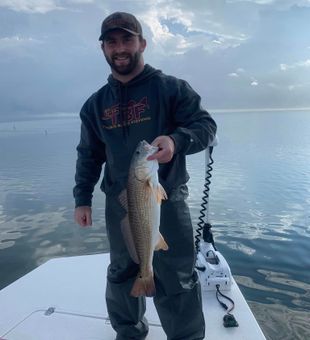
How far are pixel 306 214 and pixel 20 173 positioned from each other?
22.2m

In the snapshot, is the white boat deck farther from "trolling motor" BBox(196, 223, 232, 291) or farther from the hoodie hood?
the hoodie hood

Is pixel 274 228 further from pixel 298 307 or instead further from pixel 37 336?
pixel 37 336

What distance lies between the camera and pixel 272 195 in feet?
57.5

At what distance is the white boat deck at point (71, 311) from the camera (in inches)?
153

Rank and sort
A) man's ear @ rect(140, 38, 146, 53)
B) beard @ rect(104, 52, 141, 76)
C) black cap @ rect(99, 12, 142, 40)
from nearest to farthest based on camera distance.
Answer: black cap @ rect(99, 12, 142, 40), beard @ rect(104, 52, 141, 76), man's ear @ rect(140, 38, 146, 53)

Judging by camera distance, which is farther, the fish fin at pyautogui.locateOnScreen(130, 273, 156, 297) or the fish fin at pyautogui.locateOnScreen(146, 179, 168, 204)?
the fish fin at pyautogui.locateOnScreen(130, 273, 156, 297)

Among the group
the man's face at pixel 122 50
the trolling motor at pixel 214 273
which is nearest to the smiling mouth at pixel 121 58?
the man's face at pixel 122 50

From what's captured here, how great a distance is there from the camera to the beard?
10.9 feet

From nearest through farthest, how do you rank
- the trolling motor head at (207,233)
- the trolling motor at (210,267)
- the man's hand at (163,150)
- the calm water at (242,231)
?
1. the man's hand at (163,150)
2. the trolling motor at (210,267)
3. the trolling motor head at (207,233)
4. the calm water at (242,231)

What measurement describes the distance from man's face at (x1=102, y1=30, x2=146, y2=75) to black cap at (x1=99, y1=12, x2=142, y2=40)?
4cm

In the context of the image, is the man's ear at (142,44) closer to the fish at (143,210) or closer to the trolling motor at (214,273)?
the fish at (143,210)

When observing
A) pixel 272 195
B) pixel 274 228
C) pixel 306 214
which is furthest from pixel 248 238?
pixel 272 195

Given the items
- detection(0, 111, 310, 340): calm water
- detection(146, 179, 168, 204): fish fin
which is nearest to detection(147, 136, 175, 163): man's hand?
detection(146, 179, 168, 204): fish fin

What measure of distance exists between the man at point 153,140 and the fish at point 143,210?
0.33 metres
